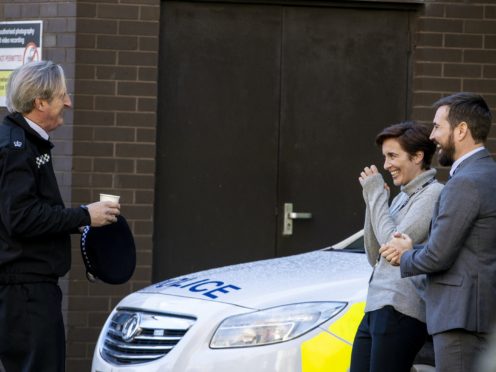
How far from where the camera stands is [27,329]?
506cm

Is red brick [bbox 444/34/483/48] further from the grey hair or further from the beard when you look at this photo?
the grey hair

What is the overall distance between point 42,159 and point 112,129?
4.31 meters

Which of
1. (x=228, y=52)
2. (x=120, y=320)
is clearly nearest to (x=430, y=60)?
(x=228, y=52)

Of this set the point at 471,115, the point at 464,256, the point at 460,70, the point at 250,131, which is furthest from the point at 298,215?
the point at 464,256

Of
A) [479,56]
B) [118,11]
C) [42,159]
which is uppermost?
[118,11]

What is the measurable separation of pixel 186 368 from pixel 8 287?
3.54ft

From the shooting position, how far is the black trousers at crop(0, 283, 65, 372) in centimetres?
505

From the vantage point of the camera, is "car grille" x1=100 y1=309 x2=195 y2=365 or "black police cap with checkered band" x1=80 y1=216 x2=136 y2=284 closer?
"black police cap with checkered band" x1=80 y1=216 x2=136 y2=284

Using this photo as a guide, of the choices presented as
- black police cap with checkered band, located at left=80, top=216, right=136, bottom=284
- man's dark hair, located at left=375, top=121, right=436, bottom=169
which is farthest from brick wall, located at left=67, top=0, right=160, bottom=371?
man's dark hair, located at left=375, top=121, right=436, bottom=169

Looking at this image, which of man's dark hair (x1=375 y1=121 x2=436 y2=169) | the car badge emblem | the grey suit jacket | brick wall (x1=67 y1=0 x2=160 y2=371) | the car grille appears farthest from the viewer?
brick wall (x1=67 y1=0 x2=160 y2=371)

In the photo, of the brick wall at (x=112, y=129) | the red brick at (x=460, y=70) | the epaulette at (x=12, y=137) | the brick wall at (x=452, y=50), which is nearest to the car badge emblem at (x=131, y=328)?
the epaulette at (x=12, y=137)

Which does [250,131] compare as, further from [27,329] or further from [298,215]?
[27,329]

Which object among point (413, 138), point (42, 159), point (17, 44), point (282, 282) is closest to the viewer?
point (42, 159)

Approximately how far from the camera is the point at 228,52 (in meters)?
9.67
